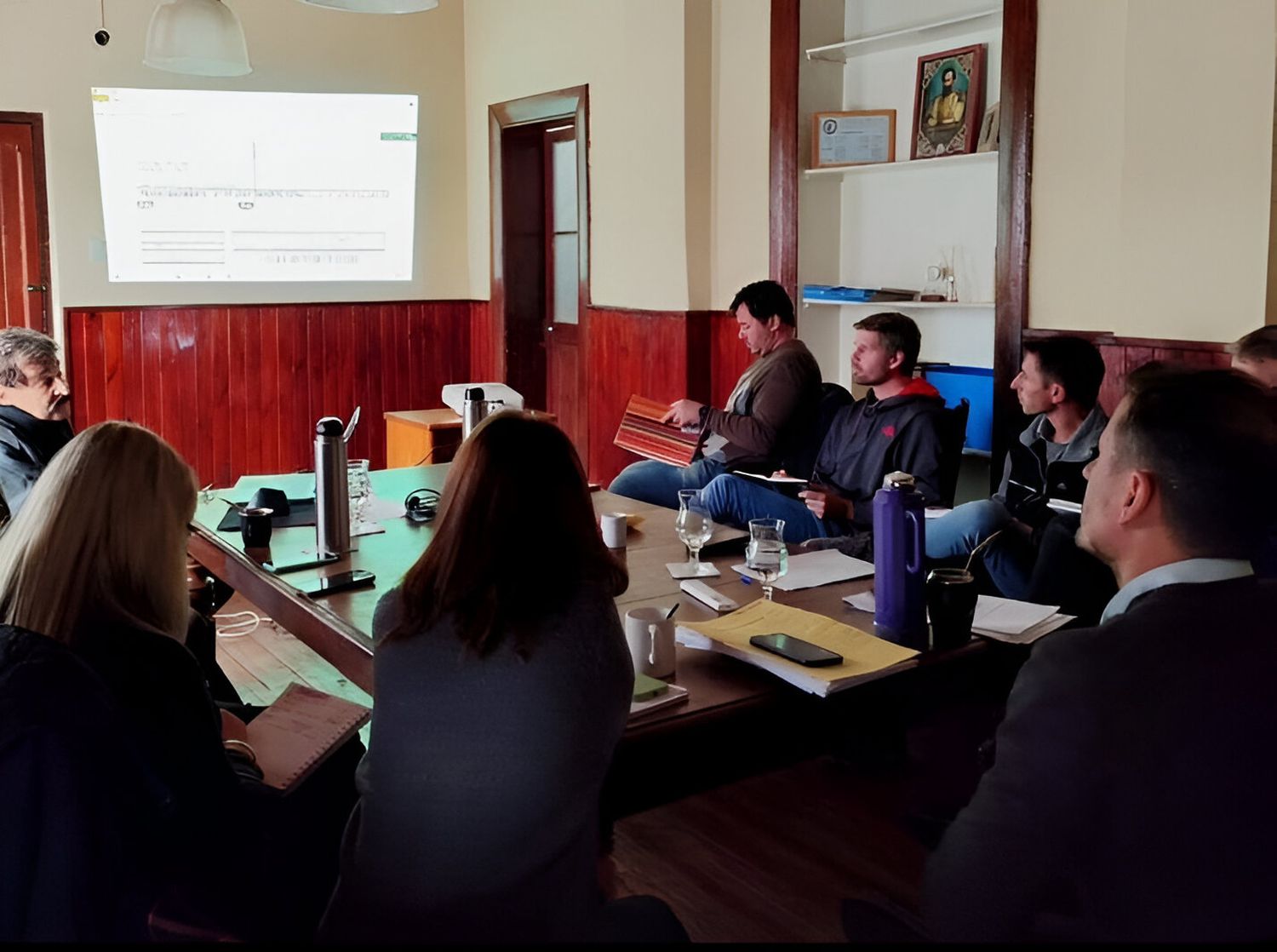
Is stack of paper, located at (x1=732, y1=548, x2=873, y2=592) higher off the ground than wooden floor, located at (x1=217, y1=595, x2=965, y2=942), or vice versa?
stack of paper, located at (x1=732, y1=548, x2=873, y2=592)

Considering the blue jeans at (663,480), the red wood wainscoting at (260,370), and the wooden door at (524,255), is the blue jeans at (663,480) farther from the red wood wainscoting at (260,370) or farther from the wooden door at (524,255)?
the red wood wainscoting at (260,370)

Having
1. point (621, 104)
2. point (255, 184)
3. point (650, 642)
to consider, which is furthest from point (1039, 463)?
point (255, 184)

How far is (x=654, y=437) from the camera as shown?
195 inches

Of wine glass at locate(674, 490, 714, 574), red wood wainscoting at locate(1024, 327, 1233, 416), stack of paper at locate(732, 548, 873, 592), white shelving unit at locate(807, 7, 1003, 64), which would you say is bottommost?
stack of paper at locate(732, 548, 873, 592)

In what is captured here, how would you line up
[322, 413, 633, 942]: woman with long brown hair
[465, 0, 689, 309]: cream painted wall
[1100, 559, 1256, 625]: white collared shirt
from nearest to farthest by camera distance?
[1100, 559, 1256, 625]: white collared shirt → [322, 413, 633, 942]: woman with long brown hair → [465, 0, 689, 309]: cream painted wall

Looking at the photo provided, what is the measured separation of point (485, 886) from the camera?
1475 mm

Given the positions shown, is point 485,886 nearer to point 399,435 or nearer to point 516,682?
point 516,682

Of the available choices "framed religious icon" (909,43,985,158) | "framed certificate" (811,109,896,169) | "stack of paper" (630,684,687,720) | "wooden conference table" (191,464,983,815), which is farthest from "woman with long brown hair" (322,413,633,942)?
"framed certificate" (811,109,896,169)

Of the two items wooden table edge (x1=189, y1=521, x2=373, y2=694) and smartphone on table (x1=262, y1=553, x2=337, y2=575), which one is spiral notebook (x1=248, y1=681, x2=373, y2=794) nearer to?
wooden table edge (x1=189, y1=521, x2=373, y2=694)

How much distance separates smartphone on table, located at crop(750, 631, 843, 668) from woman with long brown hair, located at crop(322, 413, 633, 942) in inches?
15.4

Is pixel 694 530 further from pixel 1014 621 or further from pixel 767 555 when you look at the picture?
pixel 1014 621

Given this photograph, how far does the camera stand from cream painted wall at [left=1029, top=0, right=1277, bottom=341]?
343cm

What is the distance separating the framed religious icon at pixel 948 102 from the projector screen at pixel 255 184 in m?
3.32

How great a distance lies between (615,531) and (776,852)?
0.82 metres
